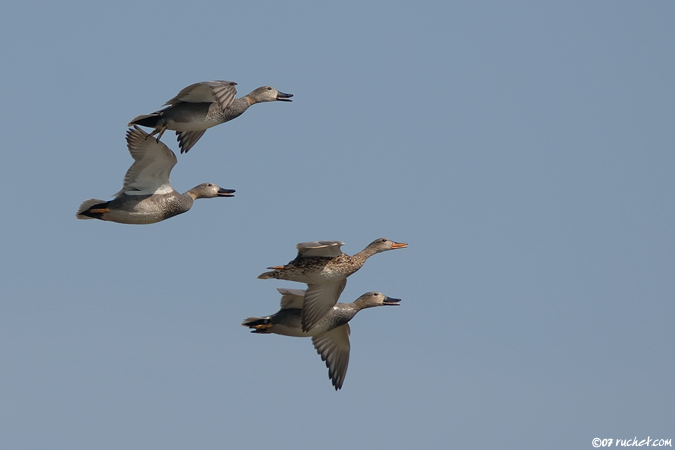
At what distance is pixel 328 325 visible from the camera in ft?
70.2

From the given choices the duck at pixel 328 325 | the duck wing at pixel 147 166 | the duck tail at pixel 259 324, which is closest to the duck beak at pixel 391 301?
the duck at pixel 328 325

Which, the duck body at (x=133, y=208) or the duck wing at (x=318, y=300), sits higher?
the duck body at (x=133, y=208)

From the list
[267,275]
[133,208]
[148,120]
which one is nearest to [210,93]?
[148,120]

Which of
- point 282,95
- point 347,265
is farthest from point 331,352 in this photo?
point 282,95

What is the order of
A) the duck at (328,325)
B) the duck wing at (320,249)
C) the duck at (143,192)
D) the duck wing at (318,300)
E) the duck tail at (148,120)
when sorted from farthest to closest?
the duck at (328,325) < the duck wing at (318,300) < the duck tail at (148,120) < the duck at (143,192) < the duck wing at (320,249)

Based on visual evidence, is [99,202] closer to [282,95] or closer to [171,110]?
[171,110]

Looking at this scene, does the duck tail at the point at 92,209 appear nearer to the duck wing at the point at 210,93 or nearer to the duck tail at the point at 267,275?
the duck wing at the point at 210,93

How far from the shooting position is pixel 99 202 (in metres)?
20.3

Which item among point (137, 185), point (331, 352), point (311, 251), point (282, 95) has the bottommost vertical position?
point (331, 352)

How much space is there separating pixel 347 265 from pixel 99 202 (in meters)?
4.05

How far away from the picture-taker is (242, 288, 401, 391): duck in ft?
70.6

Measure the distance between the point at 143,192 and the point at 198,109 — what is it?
63.8 inches

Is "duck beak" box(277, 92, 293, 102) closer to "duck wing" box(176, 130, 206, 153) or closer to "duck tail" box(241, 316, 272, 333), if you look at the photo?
"duck wing" box(176, 130, 206, 153)

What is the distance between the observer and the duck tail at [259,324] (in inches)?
852
